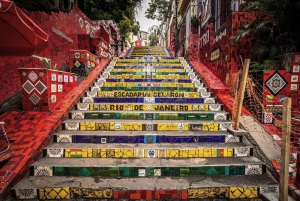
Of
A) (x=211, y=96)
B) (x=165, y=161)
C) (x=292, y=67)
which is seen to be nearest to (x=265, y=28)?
(x=292, y=67)

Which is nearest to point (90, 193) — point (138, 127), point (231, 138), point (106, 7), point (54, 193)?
point (54, 193)

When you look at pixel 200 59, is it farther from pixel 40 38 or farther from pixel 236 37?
pixel 40 38

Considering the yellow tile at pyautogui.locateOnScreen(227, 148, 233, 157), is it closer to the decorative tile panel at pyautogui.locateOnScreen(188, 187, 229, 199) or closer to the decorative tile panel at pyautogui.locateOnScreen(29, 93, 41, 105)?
the decorative tile panel at pyautogui.locateOnScreen(188, 187, 229, 199)

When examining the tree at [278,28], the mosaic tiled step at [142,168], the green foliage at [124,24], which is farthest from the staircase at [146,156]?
the green foliage at [124,24]

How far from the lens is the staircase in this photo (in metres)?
2.43

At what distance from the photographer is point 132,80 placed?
5652mm

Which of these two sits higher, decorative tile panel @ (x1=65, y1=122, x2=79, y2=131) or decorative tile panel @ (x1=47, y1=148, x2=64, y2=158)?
decorative tile panel @ (x1=65, y1=122, x2=79, y2=131)

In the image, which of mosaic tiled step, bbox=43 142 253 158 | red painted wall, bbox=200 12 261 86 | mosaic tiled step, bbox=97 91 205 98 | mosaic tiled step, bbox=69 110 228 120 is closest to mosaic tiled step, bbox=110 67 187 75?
red painted wall, bbox=200 12 261 86

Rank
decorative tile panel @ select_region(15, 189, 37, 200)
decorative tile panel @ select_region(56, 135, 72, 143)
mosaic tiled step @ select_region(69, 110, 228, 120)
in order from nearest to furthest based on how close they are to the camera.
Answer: decorative tile panel @ select_region(15, 189, 37, 200) → decorative tile panel @ select_region(56, 135, 72, 143) → mosaic tiled step @ select_region(69, 110, 228, 120)

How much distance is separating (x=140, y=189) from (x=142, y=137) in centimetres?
102

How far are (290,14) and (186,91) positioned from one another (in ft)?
9.33

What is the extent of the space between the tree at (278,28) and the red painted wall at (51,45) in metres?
5.18

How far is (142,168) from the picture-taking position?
2.70 meters

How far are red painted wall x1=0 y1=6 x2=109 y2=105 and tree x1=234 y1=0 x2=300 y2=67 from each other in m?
5.18
